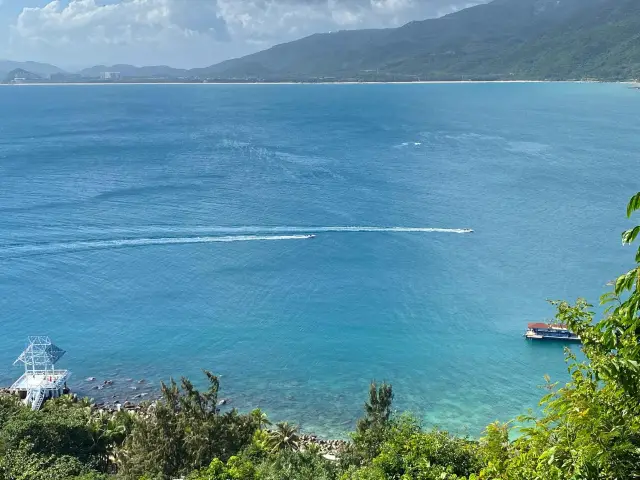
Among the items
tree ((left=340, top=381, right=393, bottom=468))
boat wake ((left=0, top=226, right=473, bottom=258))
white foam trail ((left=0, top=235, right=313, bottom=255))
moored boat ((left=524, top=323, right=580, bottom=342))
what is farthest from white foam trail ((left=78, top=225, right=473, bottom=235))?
tree ((left=340, top=381, right=393, bottom=468))

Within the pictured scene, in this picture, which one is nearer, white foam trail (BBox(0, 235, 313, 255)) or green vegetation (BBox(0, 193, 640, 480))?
green vegetation (BBox(0, 193, 640, 480))

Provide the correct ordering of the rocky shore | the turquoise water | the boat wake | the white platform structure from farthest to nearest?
the boat wake < the turquoise water < the white platform structure < the rocky shore

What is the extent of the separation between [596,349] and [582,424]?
1.25 metres

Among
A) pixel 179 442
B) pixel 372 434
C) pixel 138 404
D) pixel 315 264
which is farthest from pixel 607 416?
pixel 315 264

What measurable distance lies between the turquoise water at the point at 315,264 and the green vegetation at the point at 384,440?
9.81 m

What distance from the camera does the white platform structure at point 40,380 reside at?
3425 centimetres

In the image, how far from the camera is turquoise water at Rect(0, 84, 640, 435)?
3897cm

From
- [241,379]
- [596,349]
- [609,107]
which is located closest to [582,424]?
[596,349]

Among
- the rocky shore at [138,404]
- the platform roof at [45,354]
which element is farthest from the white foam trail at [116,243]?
the rocky shore at [138,404]

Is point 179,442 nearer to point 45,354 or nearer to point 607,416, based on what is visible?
point 45,354

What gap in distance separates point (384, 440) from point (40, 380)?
23.8 m

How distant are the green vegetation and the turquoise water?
9809 mm

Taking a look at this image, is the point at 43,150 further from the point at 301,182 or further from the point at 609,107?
the point at 609,107

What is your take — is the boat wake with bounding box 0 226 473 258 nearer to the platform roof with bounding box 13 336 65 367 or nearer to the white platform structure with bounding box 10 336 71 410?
the white platform structure with bounding box 10 336 71 410
